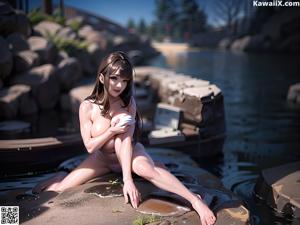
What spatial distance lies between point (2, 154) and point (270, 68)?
18867mm

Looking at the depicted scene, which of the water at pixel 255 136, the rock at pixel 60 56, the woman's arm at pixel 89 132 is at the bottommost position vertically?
the water at pixel 255 136

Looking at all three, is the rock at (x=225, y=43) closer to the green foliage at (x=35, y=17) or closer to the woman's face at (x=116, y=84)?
the green foliage at (x=35, y=17)

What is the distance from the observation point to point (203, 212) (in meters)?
3.78

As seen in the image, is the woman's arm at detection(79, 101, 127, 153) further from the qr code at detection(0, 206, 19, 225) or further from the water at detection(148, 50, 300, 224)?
the water at detection(148, 50, 300, 224)

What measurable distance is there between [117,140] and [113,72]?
68cm

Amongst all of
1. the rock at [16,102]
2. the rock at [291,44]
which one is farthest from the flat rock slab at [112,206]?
the rock at [291,44]

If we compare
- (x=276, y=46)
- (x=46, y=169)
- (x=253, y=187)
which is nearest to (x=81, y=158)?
(x=46, y=169)

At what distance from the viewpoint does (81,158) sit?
19.6ft

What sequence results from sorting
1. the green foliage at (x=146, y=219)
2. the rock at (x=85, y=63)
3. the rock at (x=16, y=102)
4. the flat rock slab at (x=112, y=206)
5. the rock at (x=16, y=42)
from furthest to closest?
the rock at (x=85, y=63) → the rock at (x=16, y=42) → the rock at (x=16, y=102) → the flat rock slab at (x=112, y=206) → the green foliage at (x=146, y=219)

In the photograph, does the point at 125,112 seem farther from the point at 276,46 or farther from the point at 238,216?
the point at 276,46

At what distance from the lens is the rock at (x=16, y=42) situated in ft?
37.9

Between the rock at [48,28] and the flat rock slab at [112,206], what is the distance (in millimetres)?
11496

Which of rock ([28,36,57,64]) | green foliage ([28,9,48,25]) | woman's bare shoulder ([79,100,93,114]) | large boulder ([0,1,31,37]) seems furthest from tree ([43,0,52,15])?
woman's bare shoulder ([79,100,93,114])

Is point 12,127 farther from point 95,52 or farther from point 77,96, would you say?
point 95,52
